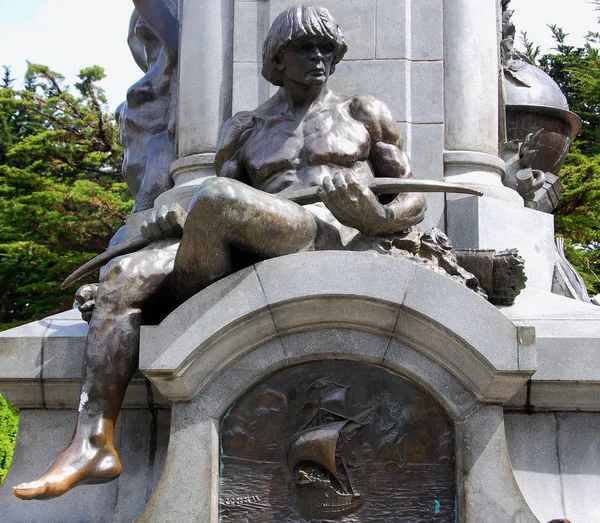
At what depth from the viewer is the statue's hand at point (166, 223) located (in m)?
5.50

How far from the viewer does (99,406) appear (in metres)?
5.05

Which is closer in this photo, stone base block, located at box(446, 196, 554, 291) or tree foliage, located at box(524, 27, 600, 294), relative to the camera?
stone base block, located at box(446, 196, 554, 291)

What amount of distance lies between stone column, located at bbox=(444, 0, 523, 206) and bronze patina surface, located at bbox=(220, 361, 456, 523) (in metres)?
2.62

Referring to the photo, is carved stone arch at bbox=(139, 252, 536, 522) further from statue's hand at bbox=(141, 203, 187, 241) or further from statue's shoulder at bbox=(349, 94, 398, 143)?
statue's shoulder at bbox=(349, 94, 398, 143)

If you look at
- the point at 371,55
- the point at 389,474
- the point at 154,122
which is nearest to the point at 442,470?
the point at 389,474

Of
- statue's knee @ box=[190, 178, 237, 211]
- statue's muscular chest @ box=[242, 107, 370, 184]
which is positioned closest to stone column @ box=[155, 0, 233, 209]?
statue's muscular chest @ box=[242, 107, 370, 184]

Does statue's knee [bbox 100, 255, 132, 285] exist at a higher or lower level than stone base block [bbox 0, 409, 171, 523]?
higher

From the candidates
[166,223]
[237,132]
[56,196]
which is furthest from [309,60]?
[56,196]

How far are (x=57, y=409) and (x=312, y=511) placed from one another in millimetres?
1817

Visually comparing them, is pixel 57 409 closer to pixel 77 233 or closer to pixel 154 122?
pixel 154 122

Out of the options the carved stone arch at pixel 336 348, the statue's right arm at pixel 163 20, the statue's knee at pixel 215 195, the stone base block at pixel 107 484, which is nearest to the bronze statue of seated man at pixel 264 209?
the statue's knee at pixel 215 195

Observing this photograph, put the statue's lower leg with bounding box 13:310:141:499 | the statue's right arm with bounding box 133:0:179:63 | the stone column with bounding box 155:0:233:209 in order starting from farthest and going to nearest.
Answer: the statue's right arm with bounding box 133:0:179:63 → the stone column with bounding box 155:0:233:209 → the statue's lower leg with bounding box 13:310:141:499

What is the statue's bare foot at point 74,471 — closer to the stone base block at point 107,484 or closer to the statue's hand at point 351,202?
Result: the stone base block at point 107,484

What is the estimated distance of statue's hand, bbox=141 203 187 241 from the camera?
5.50 m
